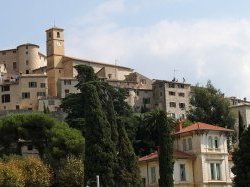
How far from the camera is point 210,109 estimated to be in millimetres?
107438

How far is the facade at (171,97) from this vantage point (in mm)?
137750

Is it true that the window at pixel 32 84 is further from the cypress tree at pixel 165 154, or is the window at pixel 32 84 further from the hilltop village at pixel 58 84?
the cypress tree at pixel 165 154

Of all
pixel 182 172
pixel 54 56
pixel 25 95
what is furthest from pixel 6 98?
pixel 182 172

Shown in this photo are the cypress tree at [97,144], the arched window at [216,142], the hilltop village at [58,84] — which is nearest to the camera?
the cypress tree at [97,144]

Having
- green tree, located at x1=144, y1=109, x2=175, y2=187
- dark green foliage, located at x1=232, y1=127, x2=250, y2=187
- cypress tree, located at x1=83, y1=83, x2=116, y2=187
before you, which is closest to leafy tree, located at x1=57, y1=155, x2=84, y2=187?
green tree, located at x1=144, y1=109, x2=175, y2=187

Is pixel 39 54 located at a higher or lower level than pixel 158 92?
higher

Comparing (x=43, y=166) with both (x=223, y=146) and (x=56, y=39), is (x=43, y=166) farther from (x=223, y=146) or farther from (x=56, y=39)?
(x=56, y=39)

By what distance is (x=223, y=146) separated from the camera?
233ft

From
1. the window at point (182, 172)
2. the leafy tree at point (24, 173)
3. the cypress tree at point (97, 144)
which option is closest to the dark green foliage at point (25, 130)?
the leafy tree at point (24, 173)

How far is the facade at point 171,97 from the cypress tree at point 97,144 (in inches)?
3140

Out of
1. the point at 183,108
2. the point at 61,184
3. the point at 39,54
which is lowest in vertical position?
the point at 61,184

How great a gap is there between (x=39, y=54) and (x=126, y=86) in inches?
1159

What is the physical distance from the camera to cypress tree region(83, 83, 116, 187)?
55.6 metres

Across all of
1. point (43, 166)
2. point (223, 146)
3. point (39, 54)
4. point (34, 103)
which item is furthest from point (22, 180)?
point (39, 54)
